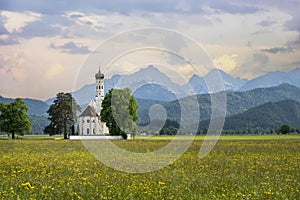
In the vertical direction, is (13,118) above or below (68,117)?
below

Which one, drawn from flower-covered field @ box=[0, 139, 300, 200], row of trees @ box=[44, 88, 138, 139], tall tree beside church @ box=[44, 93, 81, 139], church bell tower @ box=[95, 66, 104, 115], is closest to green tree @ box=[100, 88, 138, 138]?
row of trees @ box=[44, 88, 138, 139]

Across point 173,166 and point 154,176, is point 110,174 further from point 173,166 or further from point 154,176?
point 173,166

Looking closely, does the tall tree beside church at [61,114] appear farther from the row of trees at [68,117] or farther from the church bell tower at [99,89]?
the church bell tower at [99,89]

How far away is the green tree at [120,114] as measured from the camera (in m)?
74.7

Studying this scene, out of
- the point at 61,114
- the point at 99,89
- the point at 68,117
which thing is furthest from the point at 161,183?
the point at 99,89

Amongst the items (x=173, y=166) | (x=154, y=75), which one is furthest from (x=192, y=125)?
(x=173, y=166)

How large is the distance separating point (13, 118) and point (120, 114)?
2807 cm

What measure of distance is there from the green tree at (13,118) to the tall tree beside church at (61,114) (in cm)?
782

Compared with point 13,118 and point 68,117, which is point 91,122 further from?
point 13,118

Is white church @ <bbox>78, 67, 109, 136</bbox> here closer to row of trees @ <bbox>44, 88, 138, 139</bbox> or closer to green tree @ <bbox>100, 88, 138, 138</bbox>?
row of trees @ <bbox>44, 88, 138, 139</bbox>

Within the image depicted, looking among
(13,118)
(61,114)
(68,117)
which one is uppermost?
(61,114)

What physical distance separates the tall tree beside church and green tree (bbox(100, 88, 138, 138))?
48.0 ft

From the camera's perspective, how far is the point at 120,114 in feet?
275

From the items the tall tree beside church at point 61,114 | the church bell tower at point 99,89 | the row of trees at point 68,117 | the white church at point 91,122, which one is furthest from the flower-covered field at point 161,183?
the church bell tower at point 99,89
